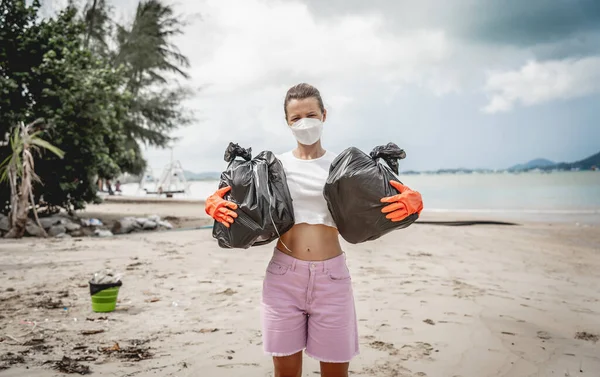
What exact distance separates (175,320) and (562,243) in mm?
8731

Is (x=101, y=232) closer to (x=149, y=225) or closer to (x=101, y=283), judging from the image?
(x=149, y=225)

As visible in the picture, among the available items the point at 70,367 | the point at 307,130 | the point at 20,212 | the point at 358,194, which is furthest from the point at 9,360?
the point at 20,212

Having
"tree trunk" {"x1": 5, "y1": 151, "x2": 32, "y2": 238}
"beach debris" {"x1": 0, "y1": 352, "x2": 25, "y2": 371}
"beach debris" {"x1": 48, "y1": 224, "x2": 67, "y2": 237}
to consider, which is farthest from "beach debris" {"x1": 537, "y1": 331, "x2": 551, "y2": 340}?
"beach debris" {"x1": 48, "y1": 224, "x2": 67, "y2": 237}

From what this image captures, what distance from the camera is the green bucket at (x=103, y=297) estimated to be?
4543 mm

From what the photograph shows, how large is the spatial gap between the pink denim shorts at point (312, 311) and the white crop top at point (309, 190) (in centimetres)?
20

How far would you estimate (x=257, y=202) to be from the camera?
2182 mm

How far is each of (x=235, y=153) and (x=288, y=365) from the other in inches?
41.3

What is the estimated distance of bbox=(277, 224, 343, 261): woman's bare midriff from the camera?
2.23 meters

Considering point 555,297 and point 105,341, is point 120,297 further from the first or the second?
point 555,297

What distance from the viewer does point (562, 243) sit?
1005 centimetres

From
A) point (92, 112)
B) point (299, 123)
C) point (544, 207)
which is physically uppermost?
point (92, 112)

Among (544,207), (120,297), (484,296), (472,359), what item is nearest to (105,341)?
(120,297)

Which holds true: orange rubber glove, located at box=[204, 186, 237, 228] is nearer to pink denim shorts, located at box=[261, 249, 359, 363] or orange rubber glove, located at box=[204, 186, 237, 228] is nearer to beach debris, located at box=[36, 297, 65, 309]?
pink denim shorts, located at box=[261, 249, 359, 363]

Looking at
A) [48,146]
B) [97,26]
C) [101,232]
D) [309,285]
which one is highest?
[97,26]
